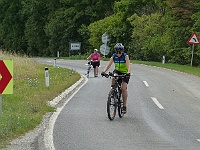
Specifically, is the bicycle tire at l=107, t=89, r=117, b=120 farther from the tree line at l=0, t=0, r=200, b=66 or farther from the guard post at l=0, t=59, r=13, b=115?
the tree line at l=0, t=0, r=200, b=66

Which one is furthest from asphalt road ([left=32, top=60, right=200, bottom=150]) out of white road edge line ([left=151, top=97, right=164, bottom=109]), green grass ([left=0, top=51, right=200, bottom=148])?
green grass ([left=0, top=51, right=200, bottom=148])

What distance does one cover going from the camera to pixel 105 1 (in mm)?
65000

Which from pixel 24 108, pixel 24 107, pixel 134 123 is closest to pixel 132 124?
pixel 134 123

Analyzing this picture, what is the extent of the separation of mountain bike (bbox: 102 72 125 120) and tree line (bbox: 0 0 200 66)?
78.4ft

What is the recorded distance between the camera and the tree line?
39500 mm

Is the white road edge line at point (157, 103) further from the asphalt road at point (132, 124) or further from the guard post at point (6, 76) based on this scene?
the guard post at point (6, 76)

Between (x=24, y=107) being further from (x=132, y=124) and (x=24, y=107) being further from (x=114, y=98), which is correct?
(x=132, y=124)

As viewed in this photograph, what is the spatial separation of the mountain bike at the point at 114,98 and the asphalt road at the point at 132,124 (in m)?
0.23

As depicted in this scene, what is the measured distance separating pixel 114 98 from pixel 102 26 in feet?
149

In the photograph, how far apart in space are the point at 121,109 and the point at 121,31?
4207cm

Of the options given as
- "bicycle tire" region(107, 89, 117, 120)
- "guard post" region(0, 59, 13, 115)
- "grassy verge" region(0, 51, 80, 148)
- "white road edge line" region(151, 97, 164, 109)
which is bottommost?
"white road edge line" region(151, 97, 164, 109)

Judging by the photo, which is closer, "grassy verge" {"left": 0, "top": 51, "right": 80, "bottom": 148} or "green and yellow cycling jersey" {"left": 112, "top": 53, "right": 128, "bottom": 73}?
"grassy verge" {"left": 0, "top": 51, "right": 80, "bottom": 148}

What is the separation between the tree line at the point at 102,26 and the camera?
39500 millimetres


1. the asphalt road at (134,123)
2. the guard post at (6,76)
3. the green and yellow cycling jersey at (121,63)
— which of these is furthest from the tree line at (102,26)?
the guard post at (6,76)
